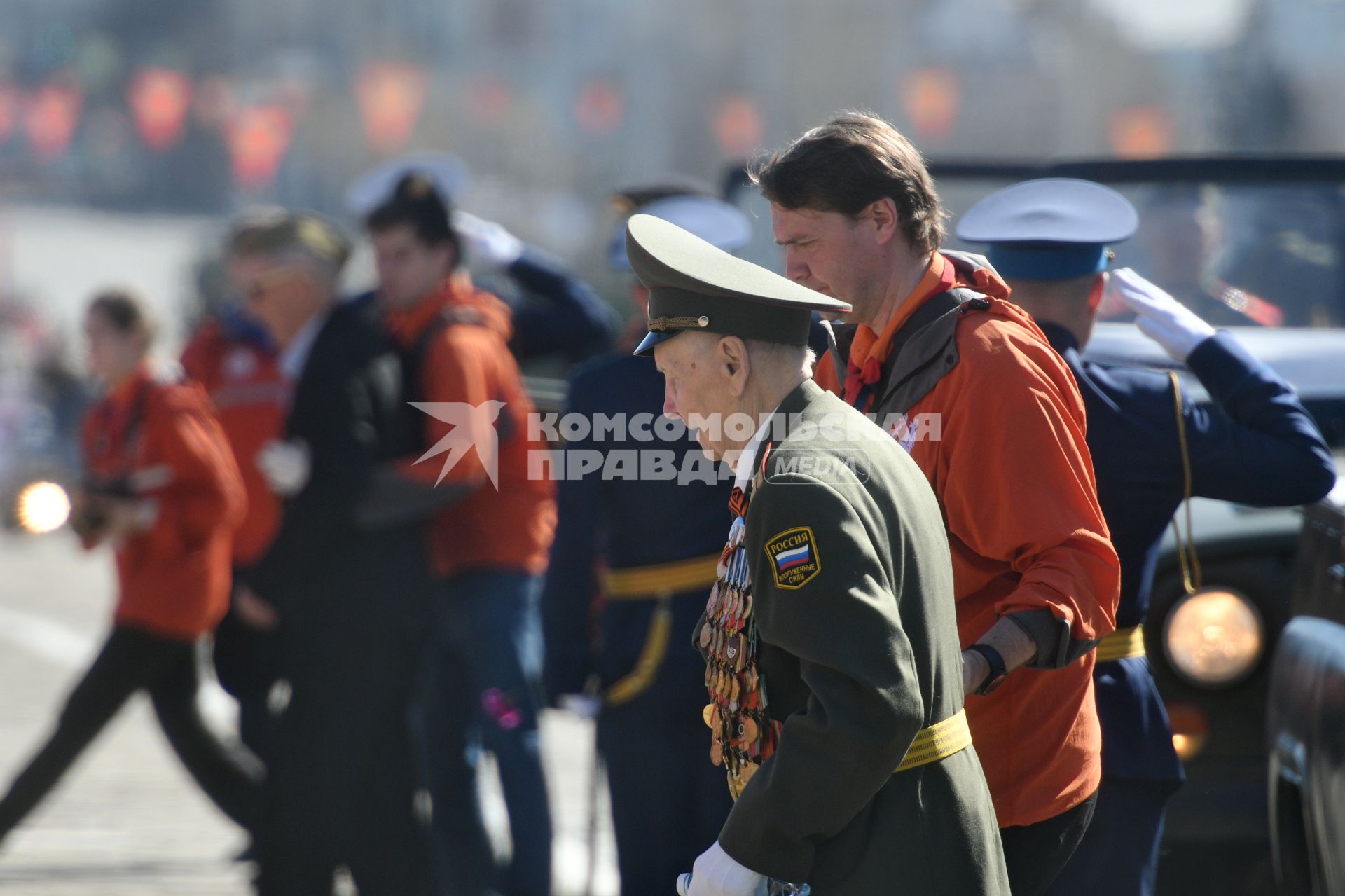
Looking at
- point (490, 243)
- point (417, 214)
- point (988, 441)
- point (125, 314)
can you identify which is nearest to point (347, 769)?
point (417, 214)

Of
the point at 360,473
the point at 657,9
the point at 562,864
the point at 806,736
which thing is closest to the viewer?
the point at 806,736

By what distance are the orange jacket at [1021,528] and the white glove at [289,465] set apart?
7.62 ft

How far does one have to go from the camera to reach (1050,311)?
10.7 feet

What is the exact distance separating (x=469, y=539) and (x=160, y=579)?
1217 millimetres

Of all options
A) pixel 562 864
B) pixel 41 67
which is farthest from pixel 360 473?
pixel 41 67

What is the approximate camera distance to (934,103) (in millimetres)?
33844

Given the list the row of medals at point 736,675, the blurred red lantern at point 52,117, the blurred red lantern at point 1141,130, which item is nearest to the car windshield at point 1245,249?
the row of medals at point 736,675

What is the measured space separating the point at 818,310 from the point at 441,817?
3.27 metres

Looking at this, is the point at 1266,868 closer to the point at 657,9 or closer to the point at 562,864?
the point at 562,864

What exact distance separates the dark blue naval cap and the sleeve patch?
1210mm

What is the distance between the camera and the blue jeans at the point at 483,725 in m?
5.05

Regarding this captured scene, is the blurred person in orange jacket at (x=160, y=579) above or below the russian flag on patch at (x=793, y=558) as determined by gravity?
below

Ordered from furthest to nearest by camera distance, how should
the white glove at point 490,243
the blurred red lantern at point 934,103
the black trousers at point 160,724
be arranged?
the blurred red lantern at point 934,103 → the white glove at point 490,243 → the black trousers at point 160,724

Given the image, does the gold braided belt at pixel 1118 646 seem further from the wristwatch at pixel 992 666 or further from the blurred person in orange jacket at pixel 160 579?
the blurred person in orange jacket at pixel 160 579
